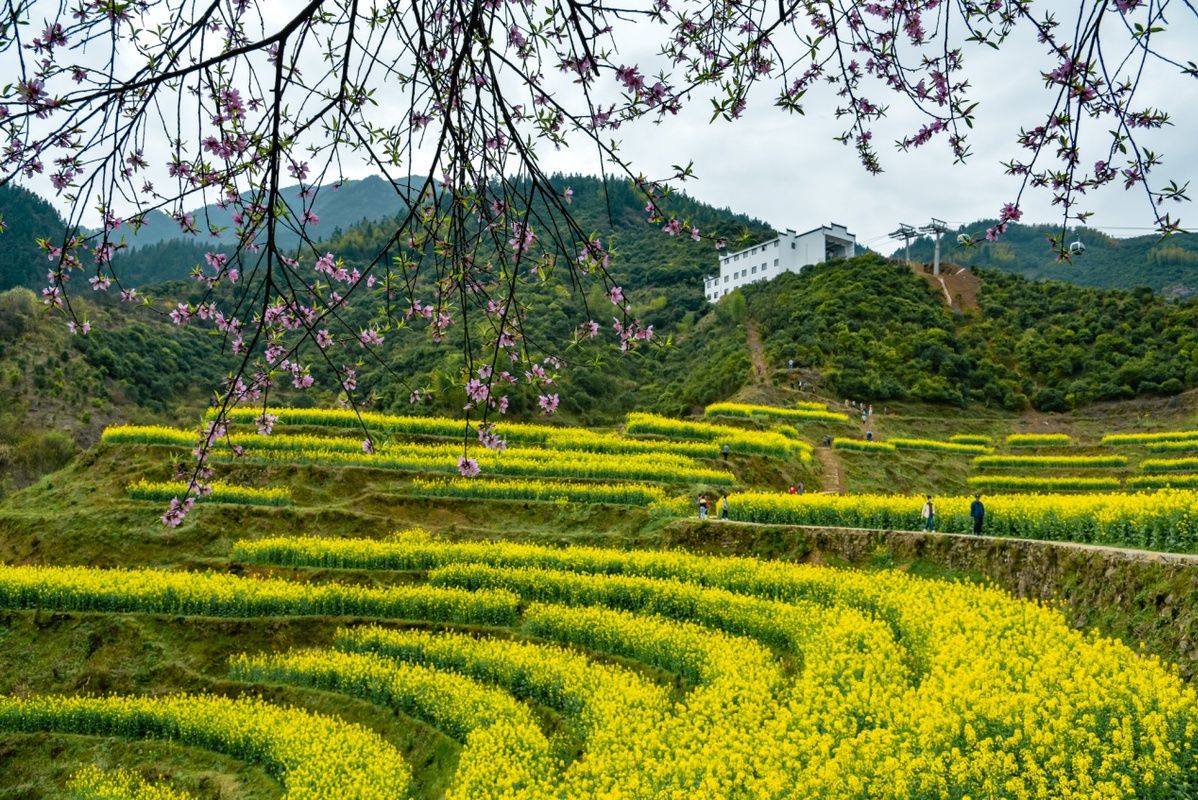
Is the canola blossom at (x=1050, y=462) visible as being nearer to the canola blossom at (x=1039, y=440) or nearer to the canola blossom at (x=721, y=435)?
the canola blossom at (x=1039, y=440)

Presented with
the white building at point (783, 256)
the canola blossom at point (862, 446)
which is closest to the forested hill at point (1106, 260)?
the white building at point (783, 256)

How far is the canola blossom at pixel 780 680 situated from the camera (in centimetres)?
630

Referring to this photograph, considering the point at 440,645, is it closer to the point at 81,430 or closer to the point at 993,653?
the point at 993,653

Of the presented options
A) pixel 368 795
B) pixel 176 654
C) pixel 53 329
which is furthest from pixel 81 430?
pixel 368 795

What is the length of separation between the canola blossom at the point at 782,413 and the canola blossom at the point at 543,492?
47.5 feet

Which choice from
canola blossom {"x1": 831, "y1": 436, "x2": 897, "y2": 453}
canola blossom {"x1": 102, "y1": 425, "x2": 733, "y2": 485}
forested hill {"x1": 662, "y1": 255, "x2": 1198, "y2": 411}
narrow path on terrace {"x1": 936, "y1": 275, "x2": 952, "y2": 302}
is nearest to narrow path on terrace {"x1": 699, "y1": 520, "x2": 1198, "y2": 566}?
canola blossom {"x1": 102, "y1": 425, "x2": 733, "y2": 485}

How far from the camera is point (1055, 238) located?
3.89 m

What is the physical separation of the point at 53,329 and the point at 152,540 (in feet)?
142

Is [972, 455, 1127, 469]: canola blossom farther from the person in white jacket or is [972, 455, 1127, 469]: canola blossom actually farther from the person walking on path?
the person walking on path

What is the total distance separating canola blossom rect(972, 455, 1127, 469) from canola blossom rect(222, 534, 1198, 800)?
20.9 metres

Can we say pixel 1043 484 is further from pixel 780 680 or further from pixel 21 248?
pixel 21 248

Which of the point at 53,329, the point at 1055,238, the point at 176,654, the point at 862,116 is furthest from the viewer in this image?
the point at 53,329

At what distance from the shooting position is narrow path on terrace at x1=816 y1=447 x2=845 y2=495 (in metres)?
29.2

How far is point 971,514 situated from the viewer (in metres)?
15.2
